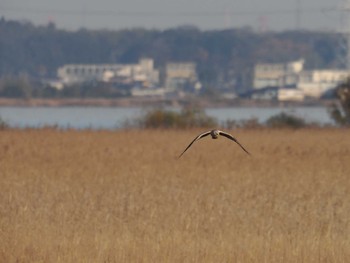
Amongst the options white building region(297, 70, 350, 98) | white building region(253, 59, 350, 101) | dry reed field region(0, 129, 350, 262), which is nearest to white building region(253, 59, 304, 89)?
white building region(253, 59, 350, 101)

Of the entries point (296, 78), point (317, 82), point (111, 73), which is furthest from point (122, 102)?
point (296, 78)

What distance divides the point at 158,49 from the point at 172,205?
400 ft

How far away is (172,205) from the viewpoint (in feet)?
52.2

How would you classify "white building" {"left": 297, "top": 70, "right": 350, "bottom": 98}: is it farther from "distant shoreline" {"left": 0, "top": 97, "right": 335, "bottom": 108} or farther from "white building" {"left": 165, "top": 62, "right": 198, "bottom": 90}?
"distant shoreline" {"left": 0, "top": 97, "right": 335, "bottom": 108}

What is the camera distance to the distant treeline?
404ft

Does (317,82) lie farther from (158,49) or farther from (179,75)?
(158,49)

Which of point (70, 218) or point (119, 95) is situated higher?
point (70, 218)

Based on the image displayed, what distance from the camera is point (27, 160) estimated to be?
78.8 ft

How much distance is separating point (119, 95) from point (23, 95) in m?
14.0

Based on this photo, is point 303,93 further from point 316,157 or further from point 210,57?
point 316,157

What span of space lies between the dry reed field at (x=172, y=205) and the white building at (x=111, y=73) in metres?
90.8

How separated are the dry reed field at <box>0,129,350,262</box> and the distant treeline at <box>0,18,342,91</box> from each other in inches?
3690

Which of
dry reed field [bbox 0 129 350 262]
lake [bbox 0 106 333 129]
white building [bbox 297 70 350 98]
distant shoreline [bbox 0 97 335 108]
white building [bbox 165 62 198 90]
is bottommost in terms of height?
white building [bbox 165 62 198 90]

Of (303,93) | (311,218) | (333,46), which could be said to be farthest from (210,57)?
(311,218)
